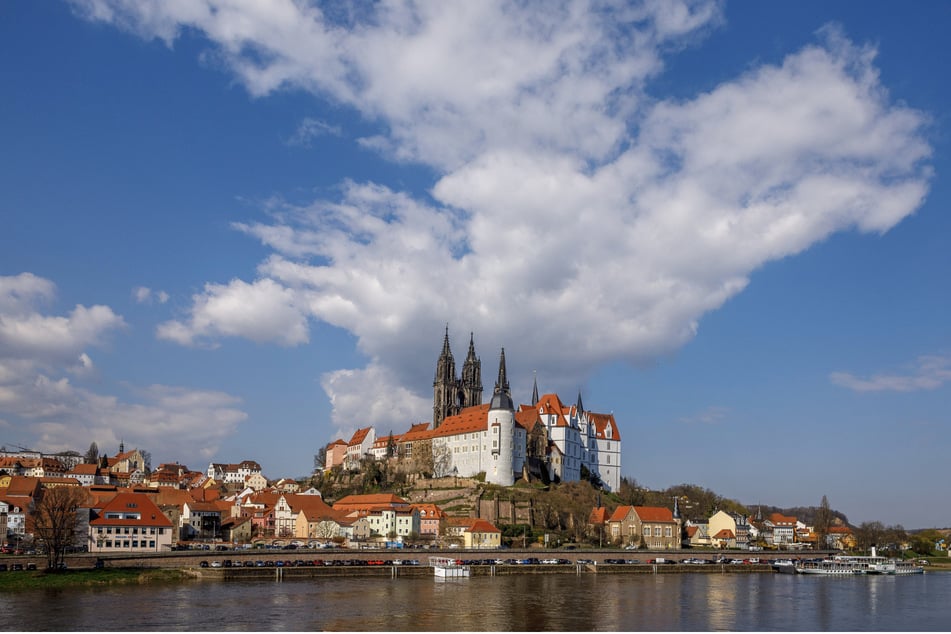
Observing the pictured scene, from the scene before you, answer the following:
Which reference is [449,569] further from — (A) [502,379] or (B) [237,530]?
(A) [502,379]

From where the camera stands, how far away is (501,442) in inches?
4988

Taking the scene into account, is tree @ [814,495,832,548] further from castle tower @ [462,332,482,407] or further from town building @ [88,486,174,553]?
town building @ [88,486,174,553]

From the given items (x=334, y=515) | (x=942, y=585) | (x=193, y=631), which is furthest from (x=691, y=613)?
(x=334, y=515)

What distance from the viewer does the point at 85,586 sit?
211 feet

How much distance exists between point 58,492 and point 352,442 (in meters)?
82.0

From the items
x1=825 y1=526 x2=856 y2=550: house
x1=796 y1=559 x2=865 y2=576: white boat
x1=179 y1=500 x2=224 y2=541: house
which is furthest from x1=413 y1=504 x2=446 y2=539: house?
x1=825 y1=526 x2=856 y2=550: house

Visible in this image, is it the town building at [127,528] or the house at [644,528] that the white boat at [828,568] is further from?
the town building at [127,528]

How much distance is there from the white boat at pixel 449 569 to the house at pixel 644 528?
36379 millimetres

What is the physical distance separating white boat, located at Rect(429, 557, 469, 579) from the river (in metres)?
1.67

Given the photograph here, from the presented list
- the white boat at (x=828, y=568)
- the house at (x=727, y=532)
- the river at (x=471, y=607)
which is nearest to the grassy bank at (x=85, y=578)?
the river at (x=471, y=607)

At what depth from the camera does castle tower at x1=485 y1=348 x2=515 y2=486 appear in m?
126

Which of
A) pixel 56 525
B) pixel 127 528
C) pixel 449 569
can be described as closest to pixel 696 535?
pixel 449 569

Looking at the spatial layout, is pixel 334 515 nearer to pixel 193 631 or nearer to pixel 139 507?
pixel 139 507

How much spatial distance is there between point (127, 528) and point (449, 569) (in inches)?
1174
